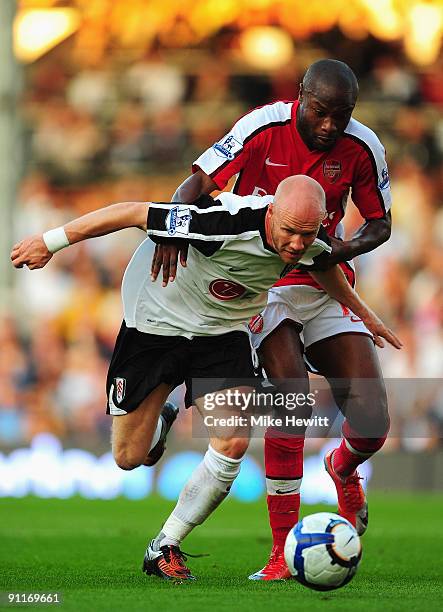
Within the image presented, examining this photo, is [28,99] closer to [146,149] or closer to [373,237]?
[146,149]

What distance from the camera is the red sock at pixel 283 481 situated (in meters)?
7.76

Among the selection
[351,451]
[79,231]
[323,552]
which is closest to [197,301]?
[79,231]

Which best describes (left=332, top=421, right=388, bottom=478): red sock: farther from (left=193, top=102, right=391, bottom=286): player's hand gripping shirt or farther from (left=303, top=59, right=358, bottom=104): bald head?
(left=303, top=59, right=358, bottom=104): bald head

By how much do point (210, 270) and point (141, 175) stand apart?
483 inches

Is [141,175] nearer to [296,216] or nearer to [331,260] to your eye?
[331,260]

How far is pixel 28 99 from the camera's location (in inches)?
812

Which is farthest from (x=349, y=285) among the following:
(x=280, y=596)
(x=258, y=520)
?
(x=258, y=520)

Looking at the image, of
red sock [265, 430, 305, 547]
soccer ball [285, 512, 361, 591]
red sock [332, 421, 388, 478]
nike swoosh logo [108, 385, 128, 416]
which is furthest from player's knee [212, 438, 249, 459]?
red sock [332, 421, 388, 478]

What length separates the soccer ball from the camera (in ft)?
20.9

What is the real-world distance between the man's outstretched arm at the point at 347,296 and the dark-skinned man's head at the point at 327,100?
75 cm

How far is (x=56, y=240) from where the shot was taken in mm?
6969

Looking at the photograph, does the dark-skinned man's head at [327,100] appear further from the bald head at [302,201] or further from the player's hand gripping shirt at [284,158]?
the bald head at [302,201]

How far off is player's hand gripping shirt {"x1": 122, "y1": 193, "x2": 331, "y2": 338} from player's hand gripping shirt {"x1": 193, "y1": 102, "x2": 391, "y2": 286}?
48cm

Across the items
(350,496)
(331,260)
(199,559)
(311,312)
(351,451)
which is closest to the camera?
(331,260)
